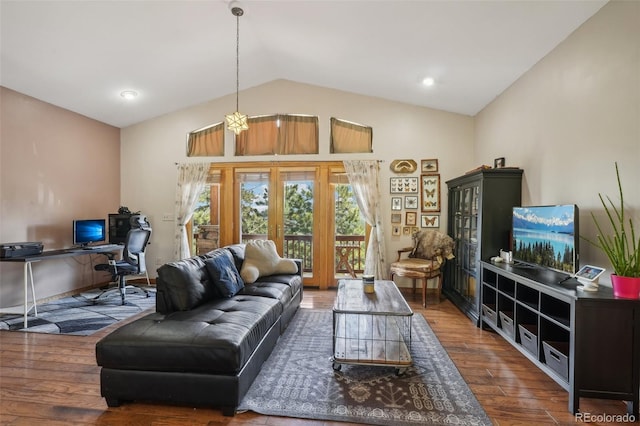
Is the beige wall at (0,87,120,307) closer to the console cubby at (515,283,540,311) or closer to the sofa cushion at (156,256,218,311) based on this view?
the sofa cushion at (156,256,218,311)

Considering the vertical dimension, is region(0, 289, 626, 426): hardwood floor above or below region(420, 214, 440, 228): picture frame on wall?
below

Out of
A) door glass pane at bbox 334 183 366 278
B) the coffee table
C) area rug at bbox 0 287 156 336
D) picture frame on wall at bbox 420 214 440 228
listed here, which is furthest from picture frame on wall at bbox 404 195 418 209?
area rug at bbox 0 287 156 336

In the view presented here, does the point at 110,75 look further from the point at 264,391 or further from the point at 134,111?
the point at 264,391

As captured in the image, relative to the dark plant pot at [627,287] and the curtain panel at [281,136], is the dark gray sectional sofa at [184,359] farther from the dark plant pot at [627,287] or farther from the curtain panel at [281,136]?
the curtain panel at [281,136]

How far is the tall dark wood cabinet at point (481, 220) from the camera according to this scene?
3406 mm

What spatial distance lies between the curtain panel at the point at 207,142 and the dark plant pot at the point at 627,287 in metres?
5.15

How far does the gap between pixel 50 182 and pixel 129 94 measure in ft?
5.51

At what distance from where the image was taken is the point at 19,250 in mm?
3504

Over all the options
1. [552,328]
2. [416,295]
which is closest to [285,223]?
[416,295]

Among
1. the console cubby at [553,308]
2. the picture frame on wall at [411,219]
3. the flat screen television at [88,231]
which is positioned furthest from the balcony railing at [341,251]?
the flat screen television at [88,231]

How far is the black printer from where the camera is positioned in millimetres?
3376

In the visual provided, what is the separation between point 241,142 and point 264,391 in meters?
4.09

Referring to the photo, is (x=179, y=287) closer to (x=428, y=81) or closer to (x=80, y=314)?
(x=80, y=314)

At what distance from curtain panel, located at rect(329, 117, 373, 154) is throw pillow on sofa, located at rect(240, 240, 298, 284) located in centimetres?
210
